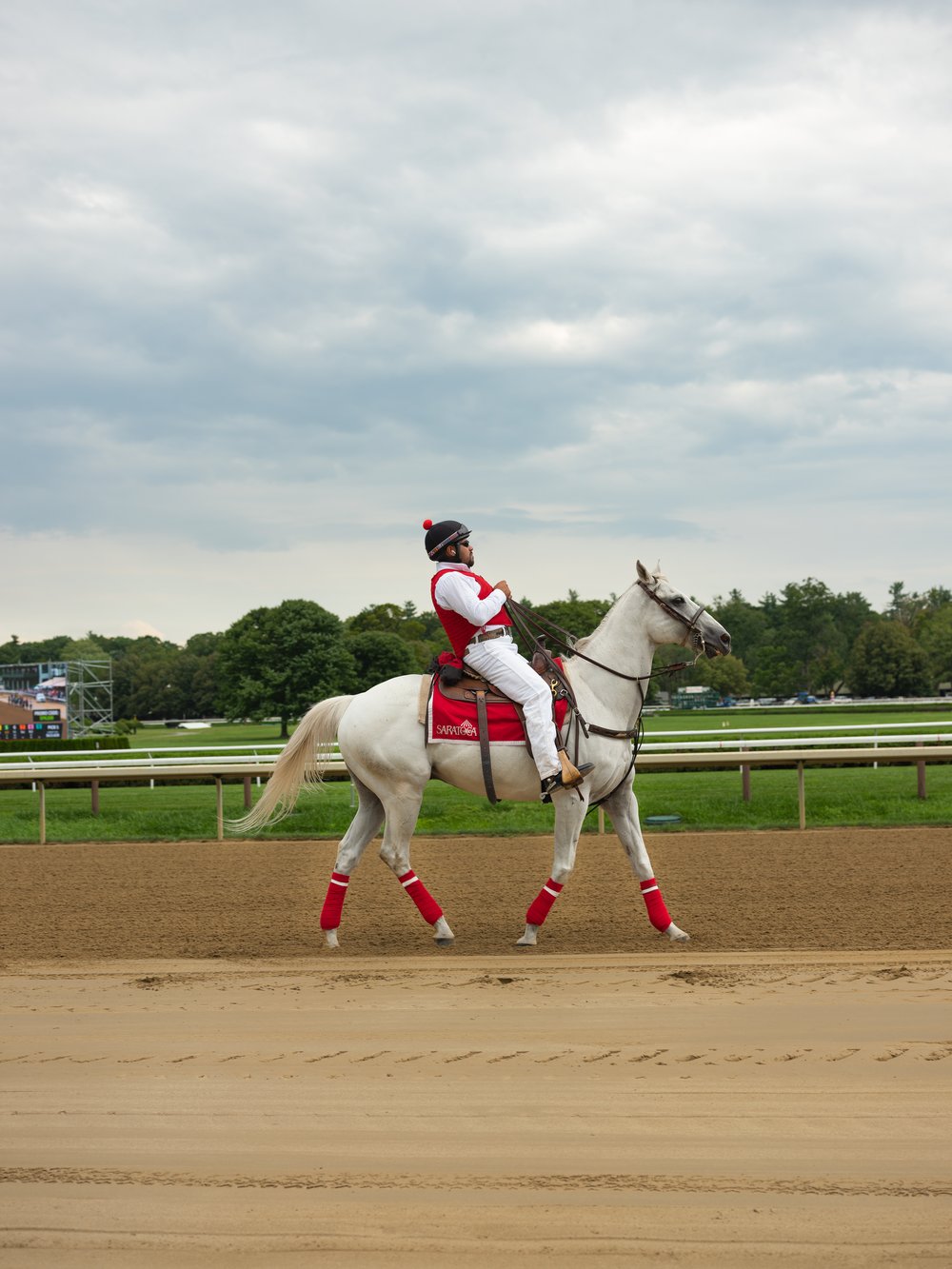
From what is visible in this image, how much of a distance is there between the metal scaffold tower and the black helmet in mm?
60414

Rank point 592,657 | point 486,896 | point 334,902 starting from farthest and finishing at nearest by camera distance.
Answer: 1. point 486,896
2. point 592,657
3. point 334,902

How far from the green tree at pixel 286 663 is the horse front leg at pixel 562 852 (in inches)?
1926

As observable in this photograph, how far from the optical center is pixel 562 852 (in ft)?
23.2

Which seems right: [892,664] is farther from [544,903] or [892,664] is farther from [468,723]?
[468,723]

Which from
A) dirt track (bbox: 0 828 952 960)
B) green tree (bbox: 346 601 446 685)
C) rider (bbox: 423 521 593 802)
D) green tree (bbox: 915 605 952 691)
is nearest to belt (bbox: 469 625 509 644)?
rider (bbox: 423 521 593 802)

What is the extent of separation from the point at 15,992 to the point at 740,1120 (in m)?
3.77

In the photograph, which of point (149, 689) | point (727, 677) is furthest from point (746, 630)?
point (149, 689)

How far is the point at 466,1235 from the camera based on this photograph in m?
2.88

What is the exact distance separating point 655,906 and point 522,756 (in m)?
1.22

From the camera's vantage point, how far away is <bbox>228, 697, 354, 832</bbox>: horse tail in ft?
24.8

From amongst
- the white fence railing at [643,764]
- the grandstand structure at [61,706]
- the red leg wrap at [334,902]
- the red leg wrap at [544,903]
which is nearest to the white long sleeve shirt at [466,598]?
the red leg wrap at [544,903]

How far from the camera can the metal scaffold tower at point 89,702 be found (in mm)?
73812

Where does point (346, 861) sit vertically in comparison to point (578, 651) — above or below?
below

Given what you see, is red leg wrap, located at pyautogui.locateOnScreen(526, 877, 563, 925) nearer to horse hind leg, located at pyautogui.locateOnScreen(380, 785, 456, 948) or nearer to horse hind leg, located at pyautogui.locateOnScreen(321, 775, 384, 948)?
horse hind leg, located at pyautogui.locateOnScreen(380, 785, 456, 948)
